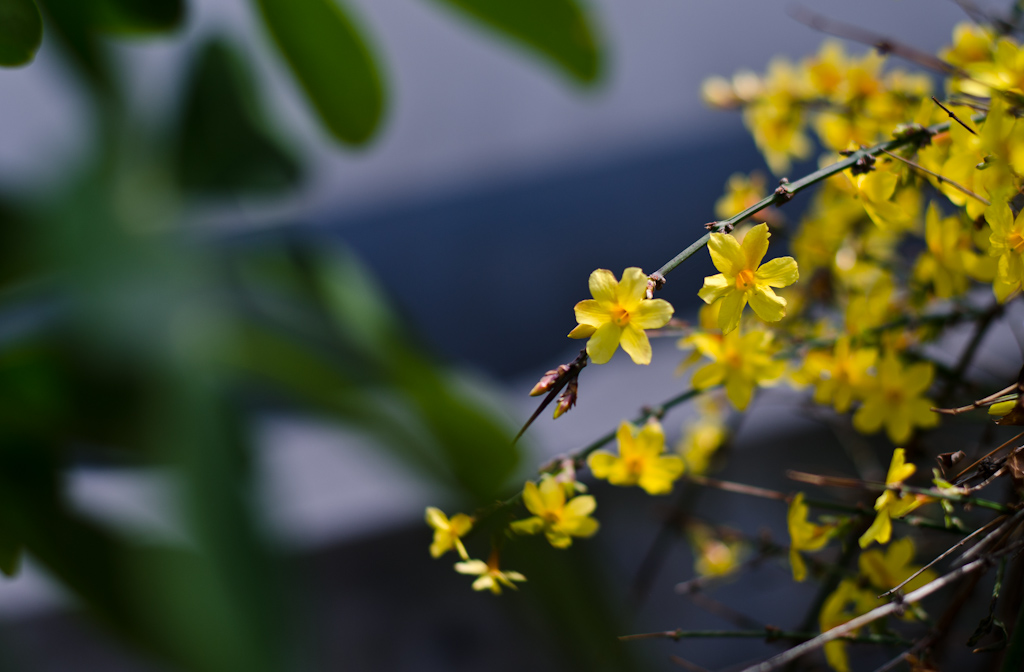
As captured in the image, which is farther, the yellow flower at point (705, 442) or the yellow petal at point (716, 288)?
the yellow flower at point (705, 442)

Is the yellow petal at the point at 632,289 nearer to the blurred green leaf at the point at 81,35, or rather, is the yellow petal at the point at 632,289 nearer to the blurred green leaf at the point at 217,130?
the blurred green leaf at the point at 81,35

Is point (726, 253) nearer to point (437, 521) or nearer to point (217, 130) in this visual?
point (437, 521)

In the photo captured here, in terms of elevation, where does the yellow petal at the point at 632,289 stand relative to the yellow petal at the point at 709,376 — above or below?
above

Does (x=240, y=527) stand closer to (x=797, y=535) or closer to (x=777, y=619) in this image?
(x=797, y=535)

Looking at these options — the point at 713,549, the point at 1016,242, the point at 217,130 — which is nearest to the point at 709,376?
the point at 1016,242

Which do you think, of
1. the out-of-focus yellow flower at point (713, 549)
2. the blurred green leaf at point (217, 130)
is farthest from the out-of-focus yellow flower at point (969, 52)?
the blurred green leaf at point (217, 130)

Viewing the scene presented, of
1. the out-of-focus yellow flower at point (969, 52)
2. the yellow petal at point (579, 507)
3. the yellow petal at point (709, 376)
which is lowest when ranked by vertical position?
the yellow petal at point (579, 507)
